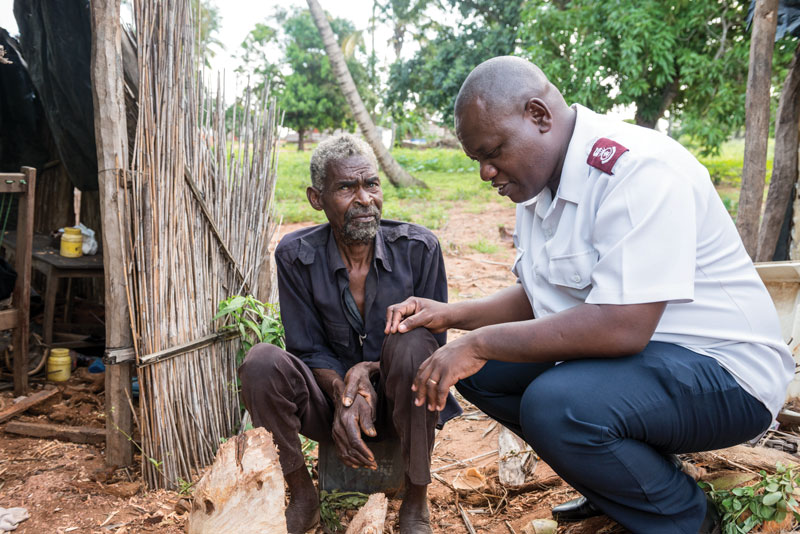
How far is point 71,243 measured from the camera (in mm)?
4277

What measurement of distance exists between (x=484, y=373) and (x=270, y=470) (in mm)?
912

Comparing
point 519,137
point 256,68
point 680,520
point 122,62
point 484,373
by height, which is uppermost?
point 256,68

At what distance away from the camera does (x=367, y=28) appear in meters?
25.1

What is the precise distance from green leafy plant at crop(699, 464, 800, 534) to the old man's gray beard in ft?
5.16

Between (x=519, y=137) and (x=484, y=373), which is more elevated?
(x=519, y=137)

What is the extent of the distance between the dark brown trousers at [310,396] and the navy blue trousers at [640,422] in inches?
18.4

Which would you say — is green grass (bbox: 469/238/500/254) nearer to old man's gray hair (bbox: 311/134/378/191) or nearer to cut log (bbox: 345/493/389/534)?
old man's gray hair (bbox: 311/134/378/191)

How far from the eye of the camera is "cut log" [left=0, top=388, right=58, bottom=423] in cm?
338

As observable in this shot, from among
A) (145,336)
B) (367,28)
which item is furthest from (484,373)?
(367,28)

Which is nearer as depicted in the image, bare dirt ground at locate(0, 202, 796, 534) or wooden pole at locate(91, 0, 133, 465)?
bare dirt ground at locate(0, 202, 796, 534)

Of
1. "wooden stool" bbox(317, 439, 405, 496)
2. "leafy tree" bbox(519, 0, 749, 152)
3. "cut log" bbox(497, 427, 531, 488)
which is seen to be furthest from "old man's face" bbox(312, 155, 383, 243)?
"leafy tree" bbox(519, 0, 749, 152)

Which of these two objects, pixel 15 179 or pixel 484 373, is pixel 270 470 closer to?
pixel 484 373

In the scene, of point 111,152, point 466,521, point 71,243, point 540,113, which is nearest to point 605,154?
point 540,113

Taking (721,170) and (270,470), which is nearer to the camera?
(270,470)
